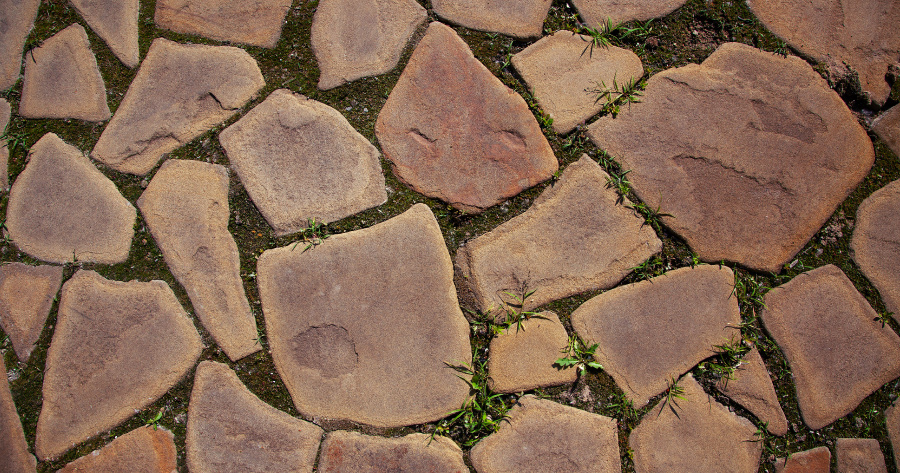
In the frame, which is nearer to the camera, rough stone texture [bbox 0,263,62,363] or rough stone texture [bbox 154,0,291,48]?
rough stone texture [bbox 0,263,62,363]

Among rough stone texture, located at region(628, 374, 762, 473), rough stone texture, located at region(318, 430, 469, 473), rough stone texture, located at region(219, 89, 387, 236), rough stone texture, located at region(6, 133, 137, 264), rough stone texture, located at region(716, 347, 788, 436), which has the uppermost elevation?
rough stone texture, located at region(219, 89, 387, 236)

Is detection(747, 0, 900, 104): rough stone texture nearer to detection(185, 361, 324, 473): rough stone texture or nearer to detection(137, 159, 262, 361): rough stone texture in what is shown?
detection(137, 159, 262, 361): rough stone texture

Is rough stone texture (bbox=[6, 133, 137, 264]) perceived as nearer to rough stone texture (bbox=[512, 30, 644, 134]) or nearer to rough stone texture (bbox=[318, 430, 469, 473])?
rough stone texture (bbox=[318, 430, 469, 473])

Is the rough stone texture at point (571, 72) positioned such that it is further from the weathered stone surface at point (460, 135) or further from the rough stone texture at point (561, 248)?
the rough stone texture at point (561, 248)

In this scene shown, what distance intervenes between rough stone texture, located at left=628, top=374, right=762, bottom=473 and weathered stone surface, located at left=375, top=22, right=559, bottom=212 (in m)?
0.92

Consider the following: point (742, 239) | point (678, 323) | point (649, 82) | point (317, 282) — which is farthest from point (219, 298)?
point (742, 239)

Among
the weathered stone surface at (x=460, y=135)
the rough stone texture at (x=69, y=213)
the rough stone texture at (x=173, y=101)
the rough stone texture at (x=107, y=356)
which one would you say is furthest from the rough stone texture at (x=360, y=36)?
the rough stone texture at (x=107, y=356)

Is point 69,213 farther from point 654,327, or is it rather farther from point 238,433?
point 654,327

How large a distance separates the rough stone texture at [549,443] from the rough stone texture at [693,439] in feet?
0.37

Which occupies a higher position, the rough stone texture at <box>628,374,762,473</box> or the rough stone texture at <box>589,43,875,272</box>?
the rough stone texture at <box>589,43,875,272</box>

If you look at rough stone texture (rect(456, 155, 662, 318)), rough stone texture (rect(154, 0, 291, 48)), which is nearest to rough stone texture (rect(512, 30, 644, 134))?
rough stone texture (rect(456, 155, 662, 318))

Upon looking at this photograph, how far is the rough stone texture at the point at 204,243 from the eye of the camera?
1655 millimetres

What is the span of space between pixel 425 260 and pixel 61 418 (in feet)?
4.44

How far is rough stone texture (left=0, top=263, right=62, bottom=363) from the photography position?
1.67m
